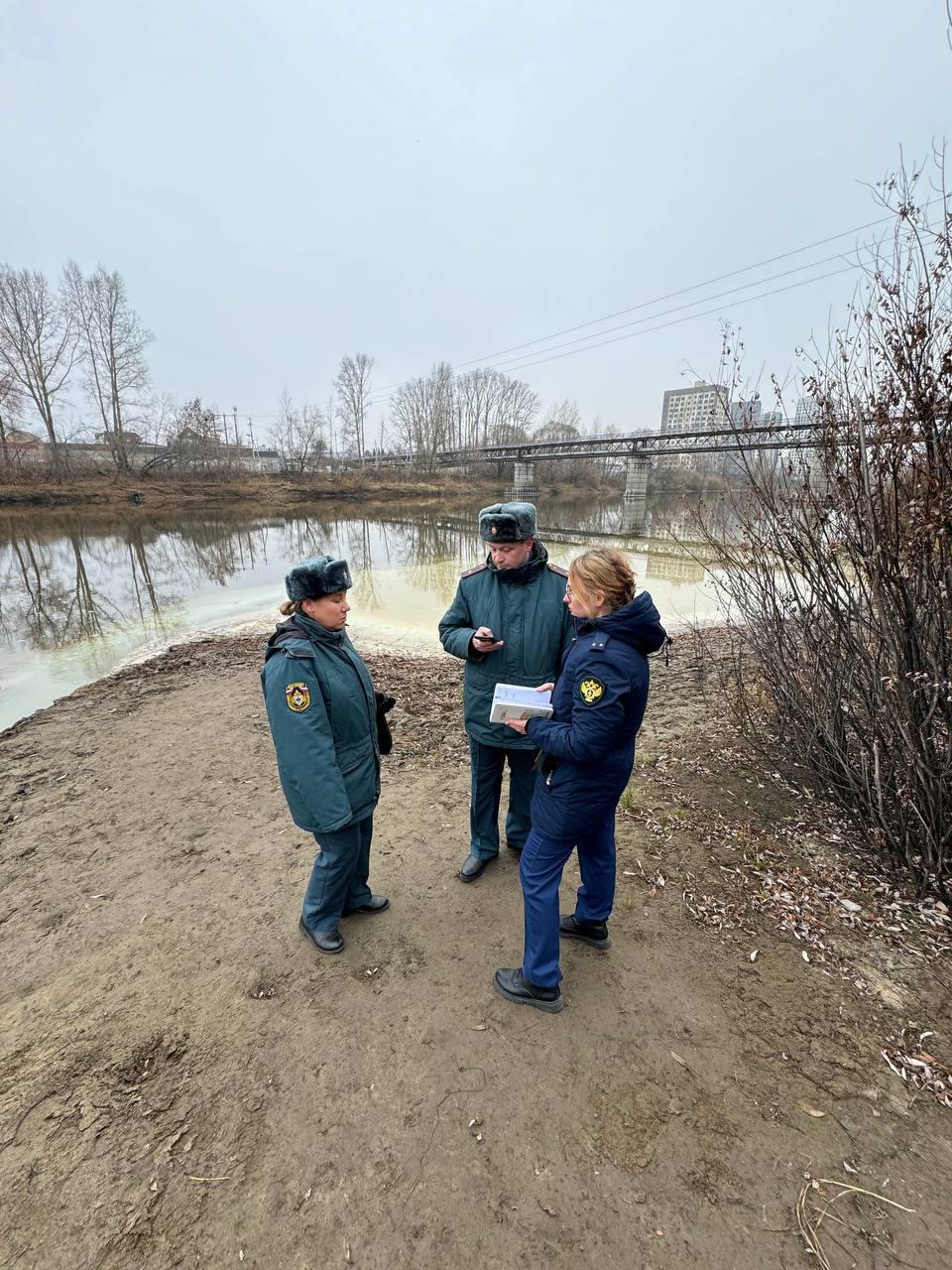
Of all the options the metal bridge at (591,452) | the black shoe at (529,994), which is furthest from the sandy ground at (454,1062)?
the metal bridge at (591,452)

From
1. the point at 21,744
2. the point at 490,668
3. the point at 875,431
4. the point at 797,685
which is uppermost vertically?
the point at 875,431

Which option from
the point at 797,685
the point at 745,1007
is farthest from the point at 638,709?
the point at 797,685

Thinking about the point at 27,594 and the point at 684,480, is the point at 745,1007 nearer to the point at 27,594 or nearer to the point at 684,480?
the point at 27,594

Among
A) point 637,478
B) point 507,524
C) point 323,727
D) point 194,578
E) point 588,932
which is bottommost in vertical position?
point 194,578

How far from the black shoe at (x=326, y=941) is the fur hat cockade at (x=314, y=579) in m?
1.77

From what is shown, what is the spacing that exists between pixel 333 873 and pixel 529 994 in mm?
1100

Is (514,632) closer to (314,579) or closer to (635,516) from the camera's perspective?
(314,579)

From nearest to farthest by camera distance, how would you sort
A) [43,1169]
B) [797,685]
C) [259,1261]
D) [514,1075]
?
1. [259,1261]
2. [43,1169]
3. [514,1075]
4. [797,685]

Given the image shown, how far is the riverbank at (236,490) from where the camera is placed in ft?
111

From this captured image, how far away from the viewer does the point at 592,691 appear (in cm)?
207

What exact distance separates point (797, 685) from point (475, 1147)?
3.36 metres

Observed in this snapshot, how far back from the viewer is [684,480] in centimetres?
6688

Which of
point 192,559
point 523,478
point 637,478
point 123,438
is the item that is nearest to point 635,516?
point 637,478

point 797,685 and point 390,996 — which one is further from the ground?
point 797,685
